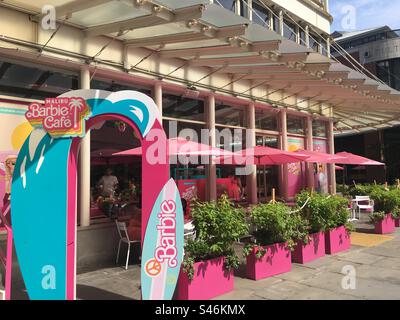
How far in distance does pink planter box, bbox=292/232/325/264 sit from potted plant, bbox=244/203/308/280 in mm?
607

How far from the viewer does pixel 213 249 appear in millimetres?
5605

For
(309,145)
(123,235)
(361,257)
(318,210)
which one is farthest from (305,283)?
(309,145)

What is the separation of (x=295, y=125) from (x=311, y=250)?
8102mm

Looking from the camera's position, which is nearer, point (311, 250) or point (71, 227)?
point (71, 227)

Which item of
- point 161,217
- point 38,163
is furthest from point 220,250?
point 38,163

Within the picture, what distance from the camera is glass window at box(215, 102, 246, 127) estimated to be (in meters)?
11.5

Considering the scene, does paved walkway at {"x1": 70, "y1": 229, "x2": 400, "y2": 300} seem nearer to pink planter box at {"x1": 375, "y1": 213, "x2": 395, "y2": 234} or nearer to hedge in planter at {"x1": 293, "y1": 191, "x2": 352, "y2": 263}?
hedge in planter at {"x1": 293, "y1": 191, "x2": 352, "y2": 263}

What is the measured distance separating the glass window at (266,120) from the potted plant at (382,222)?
4363 mm

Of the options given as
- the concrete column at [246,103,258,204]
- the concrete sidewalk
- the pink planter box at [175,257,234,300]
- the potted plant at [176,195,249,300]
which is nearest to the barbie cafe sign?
the potted plant at [176,195,249,300]

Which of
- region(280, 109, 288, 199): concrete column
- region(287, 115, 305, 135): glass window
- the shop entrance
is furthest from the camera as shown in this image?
region(287, 115, 305, 135): glass window

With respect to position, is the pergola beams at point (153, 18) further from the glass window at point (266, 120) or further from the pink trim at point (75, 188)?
the glass window at point (266, 120)

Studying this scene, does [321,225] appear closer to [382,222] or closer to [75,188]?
[382,222]

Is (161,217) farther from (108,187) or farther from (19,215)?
(108,187)
